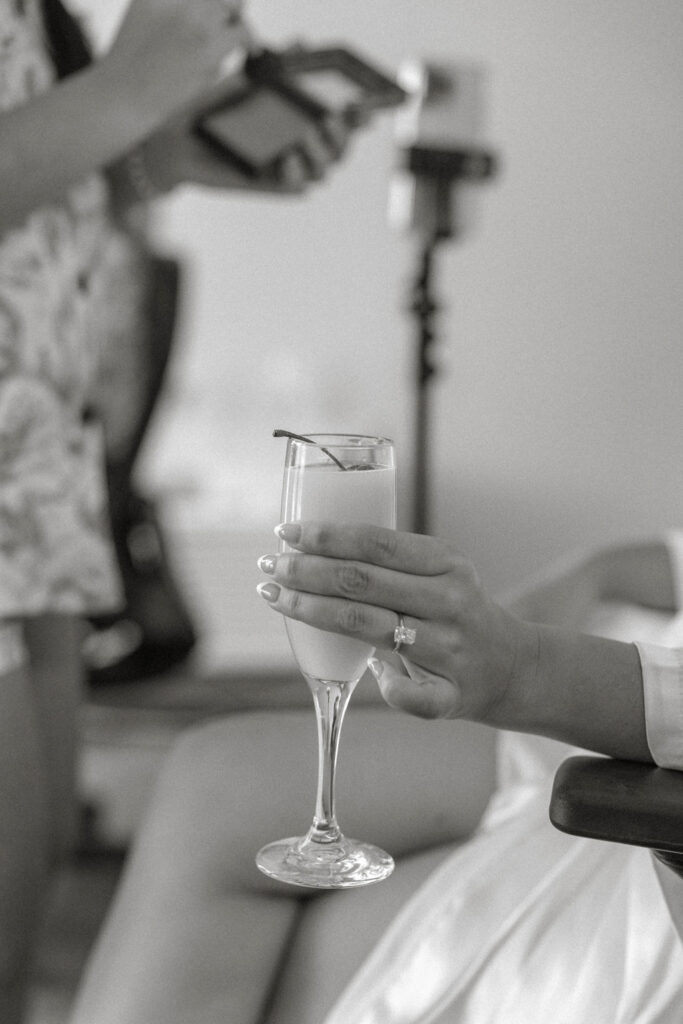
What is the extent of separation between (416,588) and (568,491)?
298cm

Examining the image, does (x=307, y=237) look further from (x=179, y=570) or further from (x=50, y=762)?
(x=50, y=762)

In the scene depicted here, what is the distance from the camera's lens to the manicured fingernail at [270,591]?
0.77m

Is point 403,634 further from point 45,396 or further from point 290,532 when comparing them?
point 45,396

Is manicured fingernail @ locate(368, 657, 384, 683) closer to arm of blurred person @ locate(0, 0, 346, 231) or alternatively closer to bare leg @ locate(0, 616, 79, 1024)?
bare leg @ locate(0, 616, 79, 1024)

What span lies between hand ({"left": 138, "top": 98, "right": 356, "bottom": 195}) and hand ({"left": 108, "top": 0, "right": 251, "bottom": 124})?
1.18 feet

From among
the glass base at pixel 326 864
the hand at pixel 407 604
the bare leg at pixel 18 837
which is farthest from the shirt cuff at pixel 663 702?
the bare leg at pixel 18 837

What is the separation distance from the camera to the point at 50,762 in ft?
5.13

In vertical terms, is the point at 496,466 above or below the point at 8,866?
above

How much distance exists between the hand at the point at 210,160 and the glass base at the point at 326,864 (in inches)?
41.5

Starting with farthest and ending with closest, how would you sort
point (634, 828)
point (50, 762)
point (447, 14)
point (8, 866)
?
point (447, 14) → point (50, 762) → point (8, 866) → point (634, 828)

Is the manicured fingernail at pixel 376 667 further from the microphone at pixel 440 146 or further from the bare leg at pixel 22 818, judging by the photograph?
the microphone at pixel 440 146

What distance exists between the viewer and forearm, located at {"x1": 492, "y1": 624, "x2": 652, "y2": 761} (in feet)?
2.72

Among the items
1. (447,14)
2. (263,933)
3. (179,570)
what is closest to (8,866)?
(263,933)

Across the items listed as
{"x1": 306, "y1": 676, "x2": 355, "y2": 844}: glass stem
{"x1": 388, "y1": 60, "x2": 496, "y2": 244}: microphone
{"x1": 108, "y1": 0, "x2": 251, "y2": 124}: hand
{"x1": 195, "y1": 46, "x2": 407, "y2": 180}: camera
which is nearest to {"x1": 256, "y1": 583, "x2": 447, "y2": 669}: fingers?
{"x1": 306, "y1": 676, "x2": 355, "y2": 844}: glass stem
